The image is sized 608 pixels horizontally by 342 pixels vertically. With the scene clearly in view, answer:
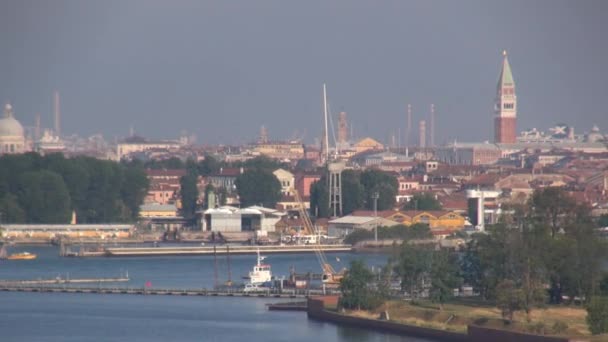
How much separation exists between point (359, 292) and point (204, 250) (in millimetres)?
13941

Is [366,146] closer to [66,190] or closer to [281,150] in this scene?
[281,150]

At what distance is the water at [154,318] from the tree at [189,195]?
1678cm

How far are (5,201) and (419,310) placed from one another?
21.4 metres

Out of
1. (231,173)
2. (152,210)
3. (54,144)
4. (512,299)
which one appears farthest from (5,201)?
(54,144)

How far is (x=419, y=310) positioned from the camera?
24.1 metres

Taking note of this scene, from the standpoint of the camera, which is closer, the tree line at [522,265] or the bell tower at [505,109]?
the tree line at [522,265]

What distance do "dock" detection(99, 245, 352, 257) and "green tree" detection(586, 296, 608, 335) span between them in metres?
15.9

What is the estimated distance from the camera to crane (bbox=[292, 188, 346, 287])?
1144 inches

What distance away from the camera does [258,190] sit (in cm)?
5038

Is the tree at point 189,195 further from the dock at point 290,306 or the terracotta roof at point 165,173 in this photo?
the dock at point 290,306

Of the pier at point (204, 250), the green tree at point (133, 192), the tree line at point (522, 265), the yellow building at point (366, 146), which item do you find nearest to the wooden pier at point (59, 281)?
the tree line at point (522, 265)

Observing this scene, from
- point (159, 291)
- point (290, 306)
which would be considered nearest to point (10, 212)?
point (159, 291)

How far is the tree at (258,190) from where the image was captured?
5009cm

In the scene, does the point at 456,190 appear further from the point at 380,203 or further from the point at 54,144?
the point at 54,144
